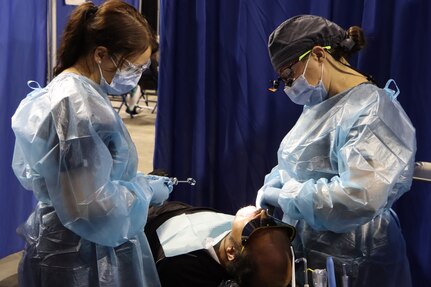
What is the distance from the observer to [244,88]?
191 centimetres

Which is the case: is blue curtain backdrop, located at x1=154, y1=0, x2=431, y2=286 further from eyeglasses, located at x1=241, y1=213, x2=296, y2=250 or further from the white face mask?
the white face mask

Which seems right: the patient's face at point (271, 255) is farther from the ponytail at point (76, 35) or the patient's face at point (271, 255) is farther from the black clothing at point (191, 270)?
the ponytail at point (76, 35)

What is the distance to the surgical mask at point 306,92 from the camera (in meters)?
1.36

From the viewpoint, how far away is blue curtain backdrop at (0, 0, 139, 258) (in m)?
2.24

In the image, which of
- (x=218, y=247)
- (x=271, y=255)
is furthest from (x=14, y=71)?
(x=271, y=255)

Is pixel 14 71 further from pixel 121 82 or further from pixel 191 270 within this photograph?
pixel 191 270

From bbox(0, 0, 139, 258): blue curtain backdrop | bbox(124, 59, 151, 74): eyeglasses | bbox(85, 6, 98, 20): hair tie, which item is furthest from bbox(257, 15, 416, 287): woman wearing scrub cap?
bbox(0, 0, 139, 258): blue curtain backdrop

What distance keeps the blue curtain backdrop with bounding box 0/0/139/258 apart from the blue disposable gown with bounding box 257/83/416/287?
58.4 inches

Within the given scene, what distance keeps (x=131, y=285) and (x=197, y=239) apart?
1.12 feet

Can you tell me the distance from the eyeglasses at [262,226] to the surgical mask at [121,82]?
0.53 m

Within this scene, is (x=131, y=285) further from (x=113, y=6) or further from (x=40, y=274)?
(x=113, y=6)

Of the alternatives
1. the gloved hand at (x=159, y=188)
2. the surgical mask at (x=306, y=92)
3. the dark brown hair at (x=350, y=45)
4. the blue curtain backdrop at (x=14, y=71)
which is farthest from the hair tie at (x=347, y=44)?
the blue curtain backdrop at (x=14, y=71)

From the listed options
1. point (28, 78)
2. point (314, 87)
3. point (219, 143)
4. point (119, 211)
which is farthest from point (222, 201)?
point (28, 78)

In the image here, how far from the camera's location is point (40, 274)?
116cm
